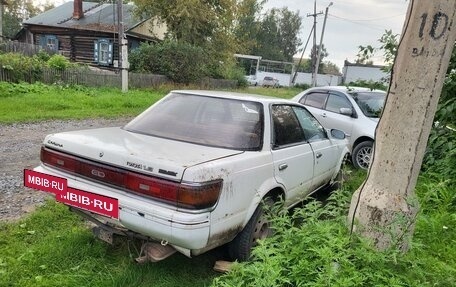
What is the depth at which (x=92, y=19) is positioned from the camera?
29.8 meters

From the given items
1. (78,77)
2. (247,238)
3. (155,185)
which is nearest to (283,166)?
(247,238)

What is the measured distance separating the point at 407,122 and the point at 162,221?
6.03 ft

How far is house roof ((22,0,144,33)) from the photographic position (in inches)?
1119

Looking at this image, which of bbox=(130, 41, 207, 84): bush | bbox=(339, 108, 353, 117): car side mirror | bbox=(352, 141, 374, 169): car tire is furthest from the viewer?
bbox=(130, 41, 207, 84): bush

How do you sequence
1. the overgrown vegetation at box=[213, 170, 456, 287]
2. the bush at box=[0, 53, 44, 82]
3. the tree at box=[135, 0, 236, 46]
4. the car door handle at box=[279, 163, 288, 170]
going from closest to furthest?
the overgrown vegetation at box=[213, 170, 456, 287] < the car door handle at box=[279, 163, 288, 170] < the bush at box=[0, 53, 44, 82] < the tree at box=[135, 0, 236, 46]

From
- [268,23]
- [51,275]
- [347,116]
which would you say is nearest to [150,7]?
[347,116]

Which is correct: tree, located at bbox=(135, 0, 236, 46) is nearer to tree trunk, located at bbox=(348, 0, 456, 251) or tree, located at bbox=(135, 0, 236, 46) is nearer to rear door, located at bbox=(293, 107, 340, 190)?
rear door, located at bbox=(293, 107, 340, 190)

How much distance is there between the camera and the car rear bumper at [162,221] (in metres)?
2.64

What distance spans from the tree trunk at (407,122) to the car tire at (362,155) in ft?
14.9

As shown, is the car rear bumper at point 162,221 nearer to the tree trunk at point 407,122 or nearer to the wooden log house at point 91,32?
the tree trunk at point 407,122

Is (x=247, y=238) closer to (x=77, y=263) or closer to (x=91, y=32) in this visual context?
(x=77, y=263)

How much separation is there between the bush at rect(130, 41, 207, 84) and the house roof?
684 centimetres

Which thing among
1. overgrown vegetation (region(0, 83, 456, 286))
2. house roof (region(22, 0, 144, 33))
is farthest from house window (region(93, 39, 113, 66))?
overgrown vegetation (region(0, 83, 456, 286))

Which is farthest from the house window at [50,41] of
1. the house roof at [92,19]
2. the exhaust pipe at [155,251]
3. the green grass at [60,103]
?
the exhaust pipe at [155,251]
